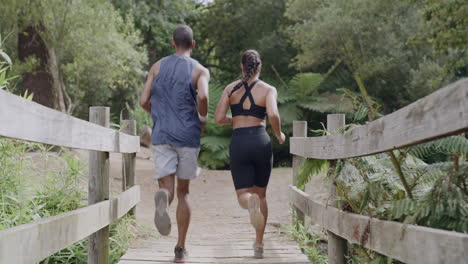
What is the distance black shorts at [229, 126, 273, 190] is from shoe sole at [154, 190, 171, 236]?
0.84 metres

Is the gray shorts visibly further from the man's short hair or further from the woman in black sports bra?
the man's short hair

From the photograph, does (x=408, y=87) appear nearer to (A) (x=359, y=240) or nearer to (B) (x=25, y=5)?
(B) (x=25, y=5)

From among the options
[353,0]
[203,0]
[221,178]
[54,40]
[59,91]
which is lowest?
[221,178]

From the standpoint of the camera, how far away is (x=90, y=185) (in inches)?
187

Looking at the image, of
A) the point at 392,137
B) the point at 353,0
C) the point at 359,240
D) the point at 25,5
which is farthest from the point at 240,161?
the point at 353,0

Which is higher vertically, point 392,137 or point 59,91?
point 59,91

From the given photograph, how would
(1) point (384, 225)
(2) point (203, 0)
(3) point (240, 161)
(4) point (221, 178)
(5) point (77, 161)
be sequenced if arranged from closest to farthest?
1. (1) point (384, 225)
2. (3) point (240, 161)
3. (5) point (77, 161)
4. (4) point (221, 178)
5. (2) point (203, 0)

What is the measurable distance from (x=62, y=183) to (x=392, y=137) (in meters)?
4.31

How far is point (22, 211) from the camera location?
189 inches

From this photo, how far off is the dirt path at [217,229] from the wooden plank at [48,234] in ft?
2.90

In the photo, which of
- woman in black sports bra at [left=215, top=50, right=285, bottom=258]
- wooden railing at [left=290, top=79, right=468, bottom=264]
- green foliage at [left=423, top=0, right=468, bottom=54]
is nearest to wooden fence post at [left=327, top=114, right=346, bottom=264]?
wooden railing at [left=290, top=79, right=468, bottom=264]

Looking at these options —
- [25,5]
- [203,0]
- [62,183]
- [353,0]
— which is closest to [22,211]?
[62,183]

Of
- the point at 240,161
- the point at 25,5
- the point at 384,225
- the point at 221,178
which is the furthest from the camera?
the point at 221,178

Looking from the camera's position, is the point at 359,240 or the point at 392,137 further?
the point at 359,240
